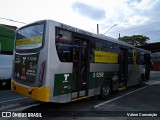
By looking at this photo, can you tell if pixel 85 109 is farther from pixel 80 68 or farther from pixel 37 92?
pixel 37 92

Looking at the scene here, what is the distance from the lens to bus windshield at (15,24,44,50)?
269 inches

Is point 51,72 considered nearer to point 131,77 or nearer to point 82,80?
point 82,80

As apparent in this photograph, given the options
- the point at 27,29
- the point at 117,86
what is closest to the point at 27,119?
the point at 27,29

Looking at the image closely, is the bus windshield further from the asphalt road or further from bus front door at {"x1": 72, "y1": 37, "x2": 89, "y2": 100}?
the asphalt road

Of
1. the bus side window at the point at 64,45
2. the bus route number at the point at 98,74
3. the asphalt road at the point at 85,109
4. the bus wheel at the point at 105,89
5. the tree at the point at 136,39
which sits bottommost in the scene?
the asphalt road at the point at 85,109

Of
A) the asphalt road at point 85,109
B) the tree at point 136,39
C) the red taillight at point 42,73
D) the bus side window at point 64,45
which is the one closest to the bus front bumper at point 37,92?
the red taillight at point 42,73

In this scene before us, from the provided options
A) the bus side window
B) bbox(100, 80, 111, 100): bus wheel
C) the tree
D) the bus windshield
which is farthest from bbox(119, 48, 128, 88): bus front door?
the tree

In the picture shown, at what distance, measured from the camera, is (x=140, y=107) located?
8.27m

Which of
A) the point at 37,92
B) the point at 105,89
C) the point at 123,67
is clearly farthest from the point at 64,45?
the point at 123,67

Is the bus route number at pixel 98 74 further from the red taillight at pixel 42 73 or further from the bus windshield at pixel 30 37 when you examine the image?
the bus windshield at pixel 30 37

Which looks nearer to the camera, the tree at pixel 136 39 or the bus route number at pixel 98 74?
the bus route number at pixel 98 74

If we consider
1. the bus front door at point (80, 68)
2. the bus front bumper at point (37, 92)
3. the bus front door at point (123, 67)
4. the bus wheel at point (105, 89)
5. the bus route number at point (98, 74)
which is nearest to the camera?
the bus front bumper at point (37, 92)

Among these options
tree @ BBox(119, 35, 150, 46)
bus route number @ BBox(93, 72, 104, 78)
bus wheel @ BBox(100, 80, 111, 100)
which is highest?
tree @ BBox(119, 35, 150, 46)

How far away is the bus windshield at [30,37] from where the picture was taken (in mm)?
6837
